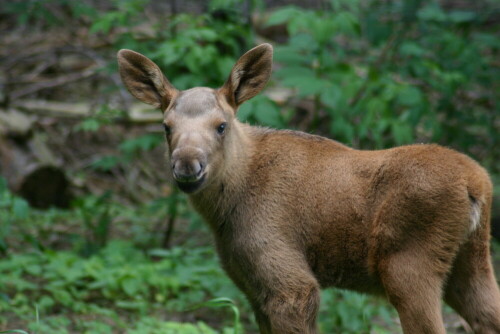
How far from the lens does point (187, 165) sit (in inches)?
195

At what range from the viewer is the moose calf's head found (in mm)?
5082

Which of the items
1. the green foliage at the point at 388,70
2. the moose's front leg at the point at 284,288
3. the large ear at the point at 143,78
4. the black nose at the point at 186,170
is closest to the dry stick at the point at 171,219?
the green foliage at the point at 388,70

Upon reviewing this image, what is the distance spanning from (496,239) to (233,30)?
477cm

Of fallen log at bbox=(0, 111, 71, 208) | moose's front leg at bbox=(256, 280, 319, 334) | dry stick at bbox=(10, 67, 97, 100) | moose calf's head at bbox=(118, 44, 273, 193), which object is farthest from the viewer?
dry stick at bbox=(10, 67, 97, 100)

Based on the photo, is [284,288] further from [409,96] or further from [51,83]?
[51,83]

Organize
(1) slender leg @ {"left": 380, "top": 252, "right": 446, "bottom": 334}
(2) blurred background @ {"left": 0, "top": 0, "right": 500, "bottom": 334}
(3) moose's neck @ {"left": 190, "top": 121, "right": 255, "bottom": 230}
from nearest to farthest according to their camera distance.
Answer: (1) slender leg @ {"left": 380, "top": 252, "right": 446, "bottom": 334} → (3) moose's neck @ {"left": 190, "top": 121, "right": 255, "bottom": 230} → (2) blurred background @ {"left": 0, "top": 0, "right": 500, "bottom": 334}

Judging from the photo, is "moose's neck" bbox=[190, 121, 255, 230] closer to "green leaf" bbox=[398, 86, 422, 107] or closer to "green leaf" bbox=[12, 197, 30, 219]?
"green leaf" bbox=[12, 197, 30, 219]

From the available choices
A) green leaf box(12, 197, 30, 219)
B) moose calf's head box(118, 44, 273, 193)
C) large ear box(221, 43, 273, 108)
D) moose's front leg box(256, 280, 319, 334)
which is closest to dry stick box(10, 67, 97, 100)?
green leaf box(12, 197, 30, 219)

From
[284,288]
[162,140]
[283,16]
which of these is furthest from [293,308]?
[162,140]

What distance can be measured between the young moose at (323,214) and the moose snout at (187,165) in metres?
0.01

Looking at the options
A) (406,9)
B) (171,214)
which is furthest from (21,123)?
(406,9)

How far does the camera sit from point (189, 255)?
9070 mm

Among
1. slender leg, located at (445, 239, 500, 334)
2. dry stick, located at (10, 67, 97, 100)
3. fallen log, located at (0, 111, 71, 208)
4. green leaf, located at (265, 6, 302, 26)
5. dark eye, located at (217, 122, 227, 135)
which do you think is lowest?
fallen log, located at (0, 111, 71, 208)

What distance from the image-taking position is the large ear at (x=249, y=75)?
233 inches
